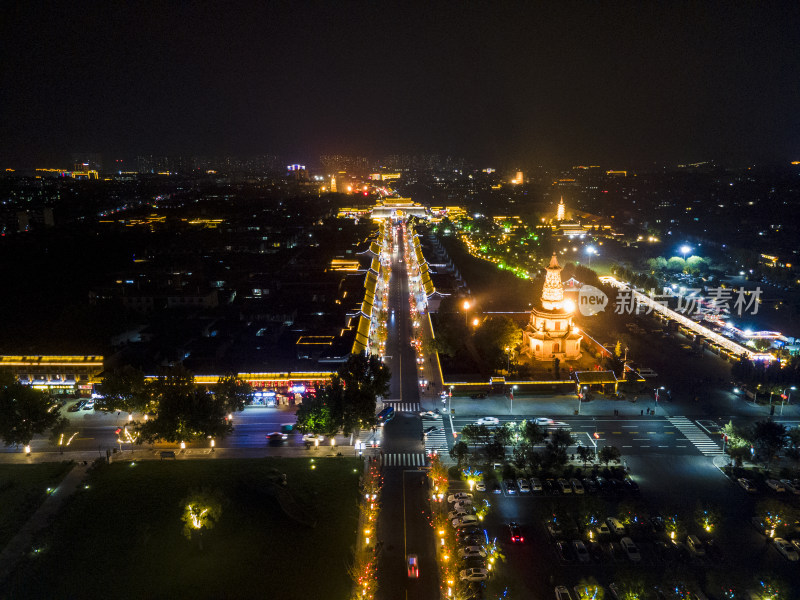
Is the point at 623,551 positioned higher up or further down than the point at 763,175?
further down

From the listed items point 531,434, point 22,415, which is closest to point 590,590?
point 531,434

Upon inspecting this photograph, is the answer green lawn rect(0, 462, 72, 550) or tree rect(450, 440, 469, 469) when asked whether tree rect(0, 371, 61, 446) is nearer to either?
green lawn rect(0, 462, 72, 550)

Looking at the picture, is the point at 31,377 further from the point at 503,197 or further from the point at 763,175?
the point at 763,175

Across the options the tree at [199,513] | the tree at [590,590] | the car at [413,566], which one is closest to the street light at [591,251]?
the tree at [590,590]

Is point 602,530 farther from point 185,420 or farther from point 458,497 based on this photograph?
point 185,420

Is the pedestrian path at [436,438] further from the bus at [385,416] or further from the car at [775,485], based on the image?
the car at [775,485]

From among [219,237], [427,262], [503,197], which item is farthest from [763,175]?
[219,237]
